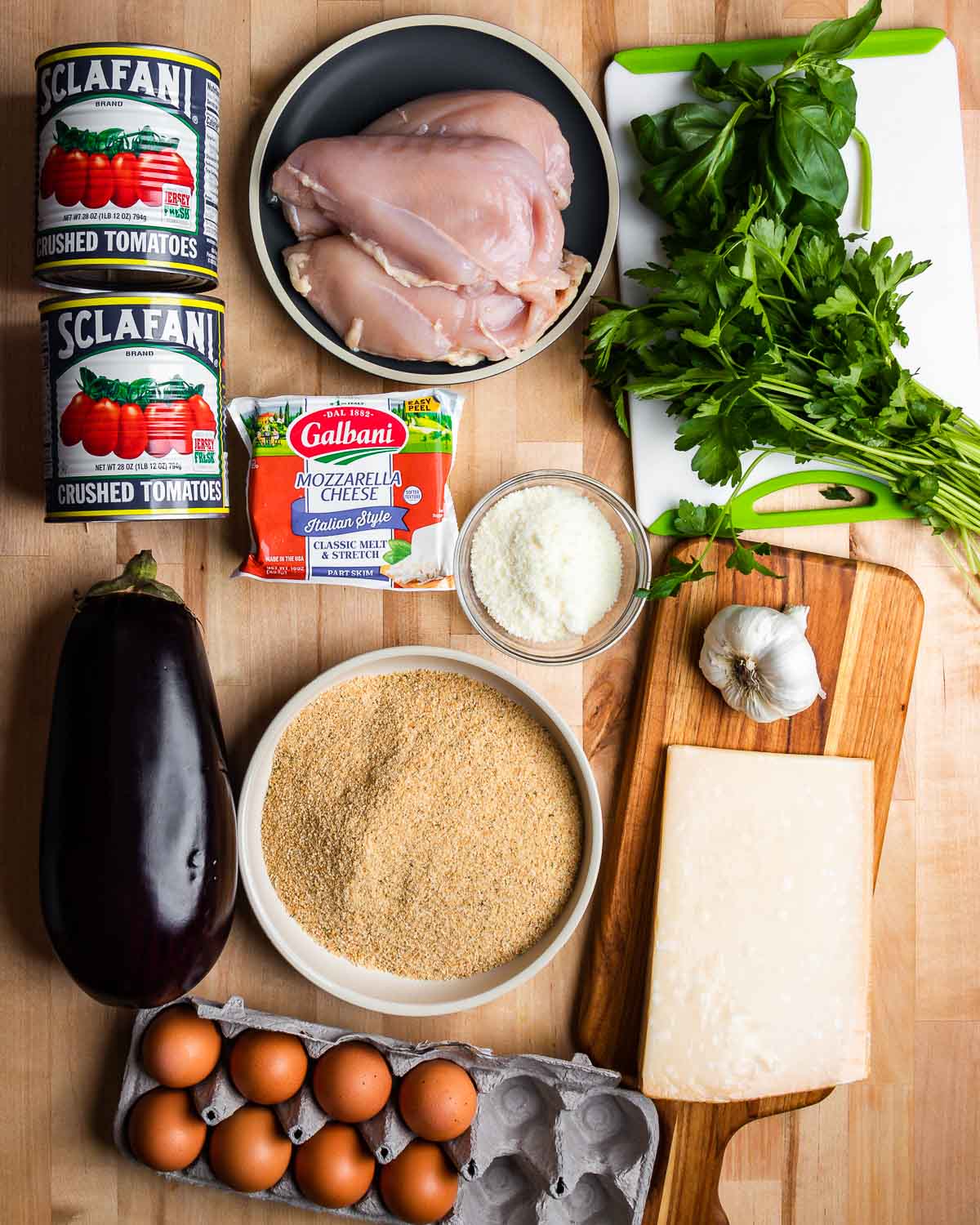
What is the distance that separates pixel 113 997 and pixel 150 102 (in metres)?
1.02

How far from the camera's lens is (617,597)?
1260 mm

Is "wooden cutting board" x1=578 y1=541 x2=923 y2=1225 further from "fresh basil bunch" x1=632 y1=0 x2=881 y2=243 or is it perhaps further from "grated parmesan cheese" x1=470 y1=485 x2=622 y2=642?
"fresh basil bunch" x1=632 y1=0 x2=881 y2=243

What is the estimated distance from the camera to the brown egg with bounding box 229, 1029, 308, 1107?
1152mm

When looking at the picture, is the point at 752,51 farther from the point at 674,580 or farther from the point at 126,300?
the point at 126,300

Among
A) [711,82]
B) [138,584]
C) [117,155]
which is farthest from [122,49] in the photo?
[711,82]

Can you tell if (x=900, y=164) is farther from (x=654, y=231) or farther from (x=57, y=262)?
(x=57, y=262)

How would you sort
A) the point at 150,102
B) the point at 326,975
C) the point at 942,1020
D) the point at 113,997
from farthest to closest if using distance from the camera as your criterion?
1. the point at 942,1020
2. the point at 326,975
3. the point at 113,997
4. the point at 150,102

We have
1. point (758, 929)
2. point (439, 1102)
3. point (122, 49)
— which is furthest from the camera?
point (758, 929)

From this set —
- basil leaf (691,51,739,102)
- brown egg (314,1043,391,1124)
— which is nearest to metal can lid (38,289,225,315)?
basil leaf (691,51,739,102)

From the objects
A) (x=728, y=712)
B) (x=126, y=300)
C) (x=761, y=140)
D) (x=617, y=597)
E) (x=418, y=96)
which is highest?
(x=418, y=96)

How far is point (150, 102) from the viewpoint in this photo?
3.36 feet

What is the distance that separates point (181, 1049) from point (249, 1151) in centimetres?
15

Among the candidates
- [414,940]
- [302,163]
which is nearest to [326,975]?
[414,940]

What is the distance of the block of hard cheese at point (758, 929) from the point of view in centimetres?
122
